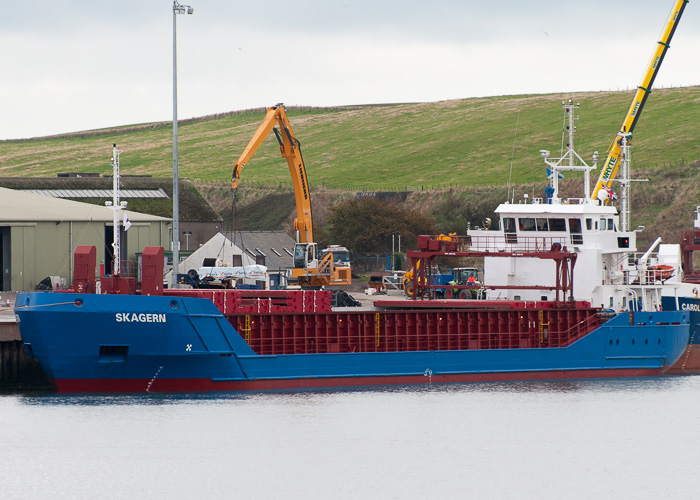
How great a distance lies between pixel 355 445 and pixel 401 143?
110 m

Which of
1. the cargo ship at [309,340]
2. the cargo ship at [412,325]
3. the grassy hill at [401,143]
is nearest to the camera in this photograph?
the cargo ship at [309,340]

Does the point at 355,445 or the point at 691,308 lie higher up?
the point at 691,308

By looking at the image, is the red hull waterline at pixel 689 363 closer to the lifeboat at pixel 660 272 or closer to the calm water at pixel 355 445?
the lifeboat at pixel 660 272

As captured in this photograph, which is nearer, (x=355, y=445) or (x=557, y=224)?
(x=355, y=445)

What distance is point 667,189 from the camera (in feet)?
327

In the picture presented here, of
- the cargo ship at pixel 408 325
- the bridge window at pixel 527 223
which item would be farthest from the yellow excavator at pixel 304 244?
the bridge window at pixel 527 223

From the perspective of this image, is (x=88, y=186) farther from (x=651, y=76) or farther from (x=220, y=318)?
(x=220, y=318)

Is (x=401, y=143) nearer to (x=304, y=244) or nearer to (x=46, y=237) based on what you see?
(x=304, y=244)

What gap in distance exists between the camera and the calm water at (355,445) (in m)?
28.8

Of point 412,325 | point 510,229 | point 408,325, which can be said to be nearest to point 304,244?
point 510,229

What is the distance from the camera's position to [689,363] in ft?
161

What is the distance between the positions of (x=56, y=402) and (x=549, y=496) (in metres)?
17.2

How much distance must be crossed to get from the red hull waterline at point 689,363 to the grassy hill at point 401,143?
5957 cm

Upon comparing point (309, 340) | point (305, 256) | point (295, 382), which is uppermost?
point (305, 256)
